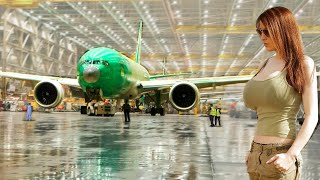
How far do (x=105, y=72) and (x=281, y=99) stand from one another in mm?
17785

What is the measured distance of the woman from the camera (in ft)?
7.09

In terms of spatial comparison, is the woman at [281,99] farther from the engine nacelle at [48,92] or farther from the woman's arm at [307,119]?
the engine nacelle at [48,92]

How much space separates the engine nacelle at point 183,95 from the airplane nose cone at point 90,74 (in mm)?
3628

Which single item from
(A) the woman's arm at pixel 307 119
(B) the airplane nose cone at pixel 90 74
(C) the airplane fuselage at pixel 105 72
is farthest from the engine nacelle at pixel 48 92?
(A) the woman's arm at pixel 307 119

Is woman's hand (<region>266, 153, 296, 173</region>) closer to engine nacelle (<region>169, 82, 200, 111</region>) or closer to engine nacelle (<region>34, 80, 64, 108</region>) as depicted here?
engine nacelle (<region>169, 82, 200, 111</region>)

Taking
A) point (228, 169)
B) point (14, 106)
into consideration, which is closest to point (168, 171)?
point (228, 169)

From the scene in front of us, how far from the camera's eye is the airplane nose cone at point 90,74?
18.9 m

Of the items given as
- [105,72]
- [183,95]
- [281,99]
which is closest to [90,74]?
[105,72]

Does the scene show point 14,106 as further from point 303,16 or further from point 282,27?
point 282,27

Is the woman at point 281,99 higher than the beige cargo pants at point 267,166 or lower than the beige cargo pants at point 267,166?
higher

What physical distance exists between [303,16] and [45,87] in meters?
24.9

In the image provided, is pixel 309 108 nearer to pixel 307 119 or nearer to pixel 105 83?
pixel 307 119

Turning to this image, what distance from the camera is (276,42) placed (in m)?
2.29

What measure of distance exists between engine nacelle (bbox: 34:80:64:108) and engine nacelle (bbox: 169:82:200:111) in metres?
5.17
